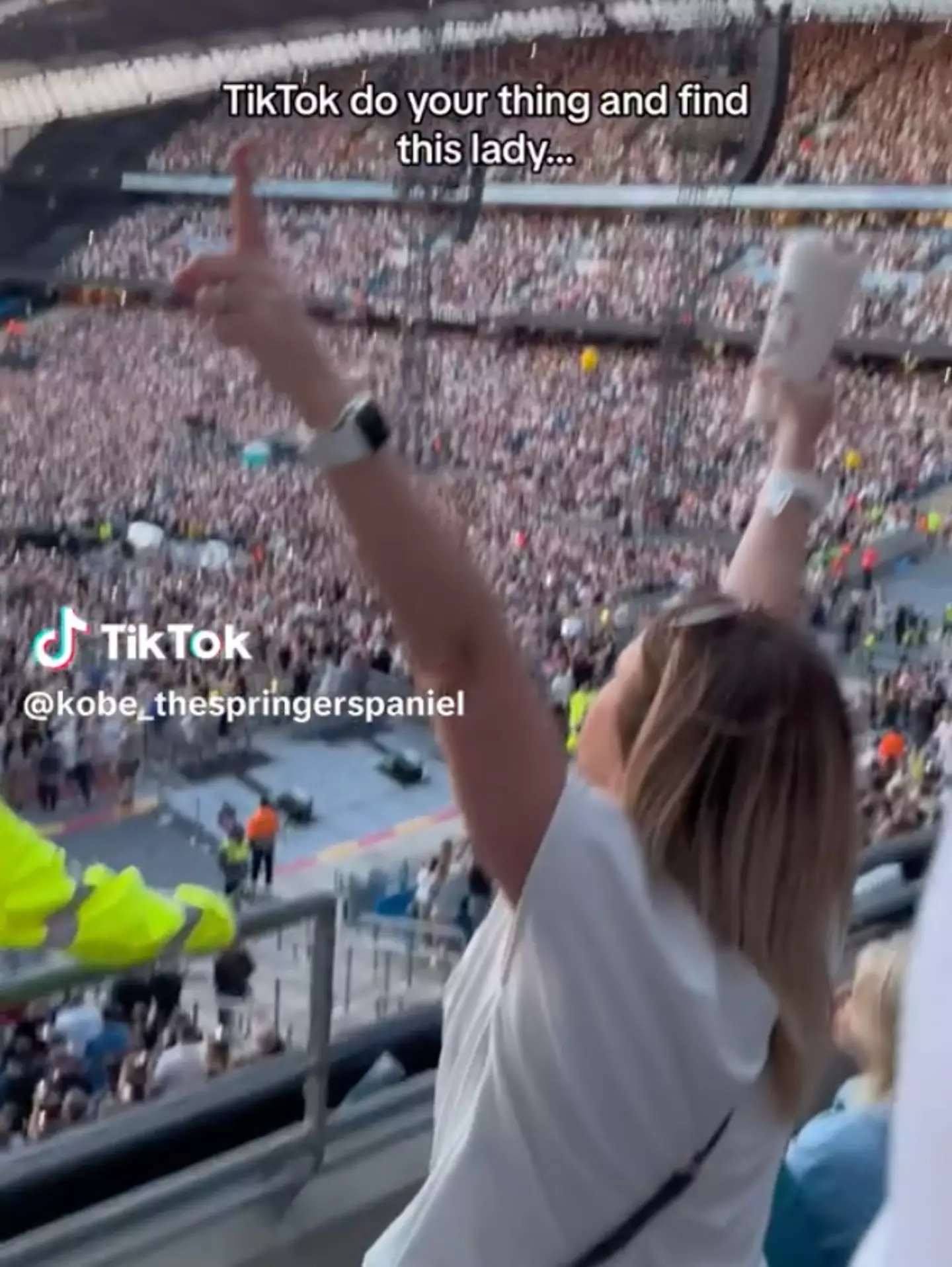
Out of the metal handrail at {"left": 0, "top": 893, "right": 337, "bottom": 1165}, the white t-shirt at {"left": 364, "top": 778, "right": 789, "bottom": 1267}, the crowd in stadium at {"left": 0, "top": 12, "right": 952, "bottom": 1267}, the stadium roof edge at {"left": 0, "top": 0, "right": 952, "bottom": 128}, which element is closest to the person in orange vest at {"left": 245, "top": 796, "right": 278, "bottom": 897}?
the crowd in stadium at {"left": 0, "top": 12, "right": 952, "bottom": 1267}

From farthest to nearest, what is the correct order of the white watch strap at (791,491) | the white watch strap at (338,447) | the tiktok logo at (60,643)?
the tiktok logo at (60,643) < the white watch strap at (791,491) < the white watch strap at (338,447)

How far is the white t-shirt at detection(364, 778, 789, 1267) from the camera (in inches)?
16.3

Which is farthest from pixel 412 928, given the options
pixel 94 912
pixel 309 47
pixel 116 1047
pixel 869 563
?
pixel 309 47

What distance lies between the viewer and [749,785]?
0.43m

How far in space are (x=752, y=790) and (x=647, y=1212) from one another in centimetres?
13

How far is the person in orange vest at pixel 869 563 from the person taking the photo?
4.74 metres

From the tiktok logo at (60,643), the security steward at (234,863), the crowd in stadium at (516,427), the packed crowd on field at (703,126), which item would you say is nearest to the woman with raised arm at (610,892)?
the security steward at (234,863)

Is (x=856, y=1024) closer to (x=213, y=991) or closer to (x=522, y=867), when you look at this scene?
(x=522, y=867)

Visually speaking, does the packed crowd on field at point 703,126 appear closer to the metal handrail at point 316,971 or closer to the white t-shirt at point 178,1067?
the white t-shirt at point 178,1067

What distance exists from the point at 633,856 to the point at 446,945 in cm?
206

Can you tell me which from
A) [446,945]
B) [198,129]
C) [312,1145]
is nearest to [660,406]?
[198,129]

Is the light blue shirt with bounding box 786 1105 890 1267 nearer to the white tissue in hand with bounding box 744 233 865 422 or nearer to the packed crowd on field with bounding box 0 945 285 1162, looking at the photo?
the white tissue in hand with bounding box 744 233 865 422

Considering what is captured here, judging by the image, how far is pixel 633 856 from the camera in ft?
1.38

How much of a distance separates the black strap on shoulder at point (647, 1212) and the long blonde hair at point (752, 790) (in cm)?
3
